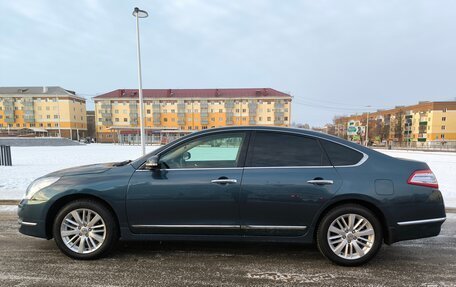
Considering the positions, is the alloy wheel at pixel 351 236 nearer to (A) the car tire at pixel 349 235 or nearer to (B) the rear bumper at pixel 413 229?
(A) the car tire at pixel 349 235

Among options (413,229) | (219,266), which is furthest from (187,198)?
(413,229)

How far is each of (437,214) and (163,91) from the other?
87.5 meters

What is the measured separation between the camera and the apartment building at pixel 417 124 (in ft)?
246

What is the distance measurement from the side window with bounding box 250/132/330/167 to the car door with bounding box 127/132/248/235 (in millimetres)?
234

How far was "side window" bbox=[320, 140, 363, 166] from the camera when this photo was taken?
346 cm

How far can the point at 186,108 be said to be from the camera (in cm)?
8469

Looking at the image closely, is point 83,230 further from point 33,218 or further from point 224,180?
point 224,180

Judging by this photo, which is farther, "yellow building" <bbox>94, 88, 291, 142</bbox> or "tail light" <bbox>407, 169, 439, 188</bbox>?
"yellow building" <bbox>94, 88, 291, 142</bbox>

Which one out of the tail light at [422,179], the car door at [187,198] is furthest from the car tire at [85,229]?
the tail light at [422,179]

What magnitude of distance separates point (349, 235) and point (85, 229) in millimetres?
3249

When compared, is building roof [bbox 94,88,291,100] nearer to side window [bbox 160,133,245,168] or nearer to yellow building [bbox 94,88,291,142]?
yellow building [bbox 94,88,291,142]

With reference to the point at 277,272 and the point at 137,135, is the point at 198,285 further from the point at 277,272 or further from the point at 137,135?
the point at 137,135

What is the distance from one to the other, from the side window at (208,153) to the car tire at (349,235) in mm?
1339

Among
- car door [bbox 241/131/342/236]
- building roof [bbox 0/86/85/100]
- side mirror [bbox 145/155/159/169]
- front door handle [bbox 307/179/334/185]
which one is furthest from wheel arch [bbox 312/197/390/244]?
building roof [bbox 0/86/85/100]
